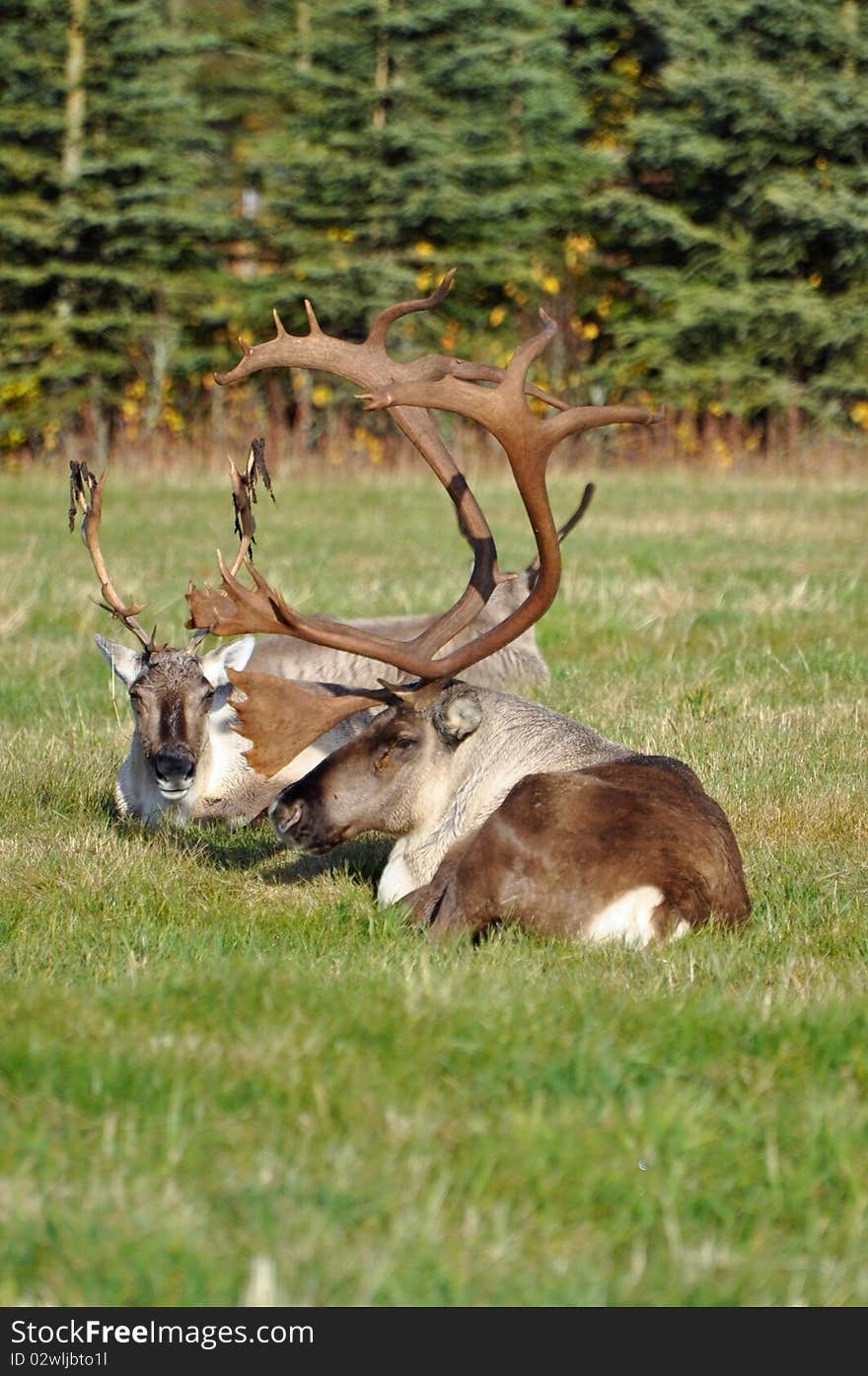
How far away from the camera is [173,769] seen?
7945mm

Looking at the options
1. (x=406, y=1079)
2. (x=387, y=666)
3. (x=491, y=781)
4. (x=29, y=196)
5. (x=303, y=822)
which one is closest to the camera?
(x=406, y=1079)

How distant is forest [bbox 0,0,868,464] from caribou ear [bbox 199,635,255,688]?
17338mm

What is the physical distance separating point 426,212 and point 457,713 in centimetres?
2235

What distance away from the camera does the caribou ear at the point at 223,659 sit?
29.7 feet

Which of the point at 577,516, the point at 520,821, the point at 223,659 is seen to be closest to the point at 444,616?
the point at 577,516

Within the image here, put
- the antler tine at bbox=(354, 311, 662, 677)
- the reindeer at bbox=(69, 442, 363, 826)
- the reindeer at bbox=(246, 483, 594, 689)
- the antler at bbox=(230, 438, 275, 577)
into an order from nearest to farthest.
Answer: the antler tine at bbox=(354, 311, 662, 677) → the antler at bbox=(230, 438, 275, 577) → the reindeer at bbox=(69, 442, 363, 826) → the reindeer at bbox=(246, 483, 594, 689)

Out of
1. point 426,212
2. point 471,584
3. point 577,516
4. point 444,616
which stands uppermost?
point 426,212

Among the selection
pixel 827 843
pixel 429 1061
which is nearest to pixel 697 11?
pixel 827 843

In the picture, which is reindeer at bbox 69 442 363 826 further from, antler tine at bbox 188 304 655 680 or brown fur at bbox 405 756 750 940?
brown fur at bbox 405 756 750 940

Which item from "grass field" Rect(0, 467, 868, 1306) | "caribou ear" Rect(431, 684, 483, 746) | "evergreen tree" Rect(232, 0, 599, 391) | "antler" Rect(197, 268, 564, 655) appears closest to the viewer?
"grass field" Rect(0, 467, 868, 1306)

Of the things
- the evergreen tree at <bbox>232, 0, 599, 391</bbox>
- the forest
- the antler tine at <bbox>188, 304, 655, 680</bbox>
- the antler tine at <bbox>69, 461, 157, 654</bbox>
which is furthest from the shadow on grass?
the evergreen tree at <bbox>232, 0, 599, 391</bbox>

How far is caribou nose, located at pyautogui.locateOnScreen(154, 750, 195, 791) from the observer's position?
7949mm

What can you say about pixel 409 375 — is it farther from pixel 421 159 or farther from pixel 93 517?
pixel 421 159

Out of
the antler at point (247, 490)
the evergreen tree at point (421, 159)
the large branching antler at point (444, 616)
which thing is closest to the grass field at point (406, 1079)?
the large branching antler at point (444, 616)
